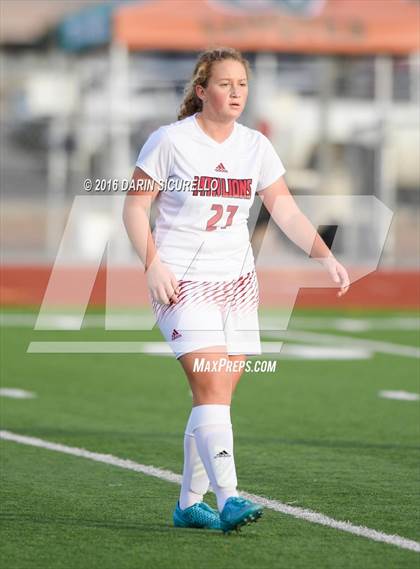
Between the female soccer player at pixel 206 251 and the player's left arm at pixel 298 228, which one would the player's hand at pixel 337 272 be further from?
the female soccer player at pixel 206 251

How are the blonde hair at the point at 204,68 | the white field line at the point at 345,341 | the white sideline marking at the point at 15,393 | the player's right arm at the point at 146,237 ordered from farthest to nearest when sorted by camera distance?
the white field line at the point at 345,341 → the white sideline marking at the point at 15,393 → the blonde hair at the point at 204,68 → the player's right arm at the point at 146,237

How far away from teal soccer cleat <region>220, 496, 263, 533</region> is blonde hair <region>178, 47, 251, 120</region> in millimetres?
1569

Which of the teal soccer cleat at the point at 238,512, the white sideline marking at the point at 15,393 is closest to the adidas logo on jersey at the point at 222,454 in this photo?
the teal soccer cleat at the point at 238,512

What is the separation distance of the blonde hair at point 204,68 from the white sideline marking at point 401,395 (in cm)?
456

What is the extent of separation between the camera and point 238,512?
215 inches

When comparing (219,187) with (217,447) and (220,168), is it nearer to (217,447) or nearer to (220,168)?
(220,168)

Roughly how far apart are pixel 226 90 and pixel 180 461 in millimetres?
2428

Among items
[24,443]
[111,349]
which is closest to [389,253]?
[111,349]

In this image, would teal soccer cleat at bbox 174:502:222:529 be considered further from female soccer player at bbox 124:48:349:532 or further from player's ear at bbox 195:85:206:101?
player's ear at bbox 195:85:206:101

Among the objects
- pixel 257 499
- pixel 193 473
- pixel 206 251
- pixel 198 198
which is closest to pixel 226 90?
pixel 198 198

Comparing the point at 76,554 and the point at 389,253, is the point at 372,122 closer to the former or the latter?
the point at 389,253

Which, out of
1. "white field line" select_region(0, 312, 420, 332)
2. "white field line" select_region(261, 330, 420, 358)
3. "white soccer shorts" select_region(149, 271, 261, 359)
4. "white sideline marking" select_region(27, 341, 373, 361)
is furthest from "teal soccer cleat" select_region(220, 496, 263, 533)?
"white field line" select_region(0, 312, 420, 332)

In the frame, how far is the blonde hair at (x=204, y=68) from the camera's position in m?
5.75

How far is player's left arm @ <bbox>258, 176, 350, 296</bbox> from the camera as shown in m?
5.96
